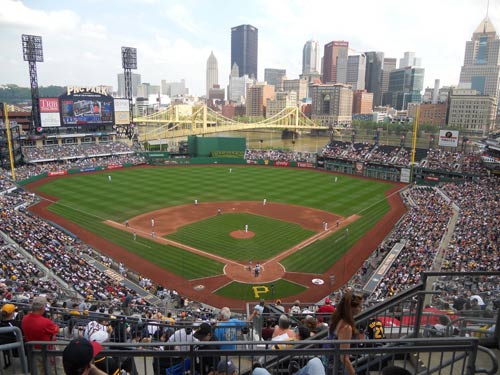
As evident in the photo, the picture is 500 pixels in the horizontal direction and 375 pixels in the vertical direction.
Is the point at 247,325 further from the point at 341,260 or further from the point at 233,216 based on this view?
Answer: the point at 233,216

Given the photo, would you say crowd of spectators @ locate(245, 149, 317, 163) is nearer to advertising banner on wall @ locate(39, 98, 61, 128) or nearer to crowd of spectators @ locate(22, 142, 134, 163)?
crowd of spectators @ locate(22, 142, 134, 163)

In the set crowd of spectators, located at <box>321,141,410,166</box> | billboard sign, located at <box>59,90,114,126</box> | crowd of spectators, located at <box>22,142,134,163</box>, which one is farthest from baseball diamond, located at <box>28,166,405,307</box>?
billboard sign, located at <box>59,90,114,126</box>

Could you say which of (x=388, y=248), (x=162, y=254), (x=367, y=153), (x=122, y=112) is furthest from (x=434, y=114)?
(x=162, y=254)

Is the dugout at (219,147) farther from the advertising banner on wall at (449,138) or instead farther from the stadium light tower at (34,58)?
the advertising banner on wall at (449,138)

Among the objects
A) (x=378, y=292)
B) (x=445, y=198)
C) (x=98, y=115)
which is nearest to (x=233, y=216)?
(x=378, y=292)

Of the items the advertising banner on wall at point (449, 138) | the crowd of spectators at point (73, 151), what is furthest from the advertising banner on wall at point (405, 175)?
the crowd of spectators at point (73, 151)

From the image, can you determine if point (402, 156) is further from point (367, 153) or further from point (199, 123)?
point (199, 123)
